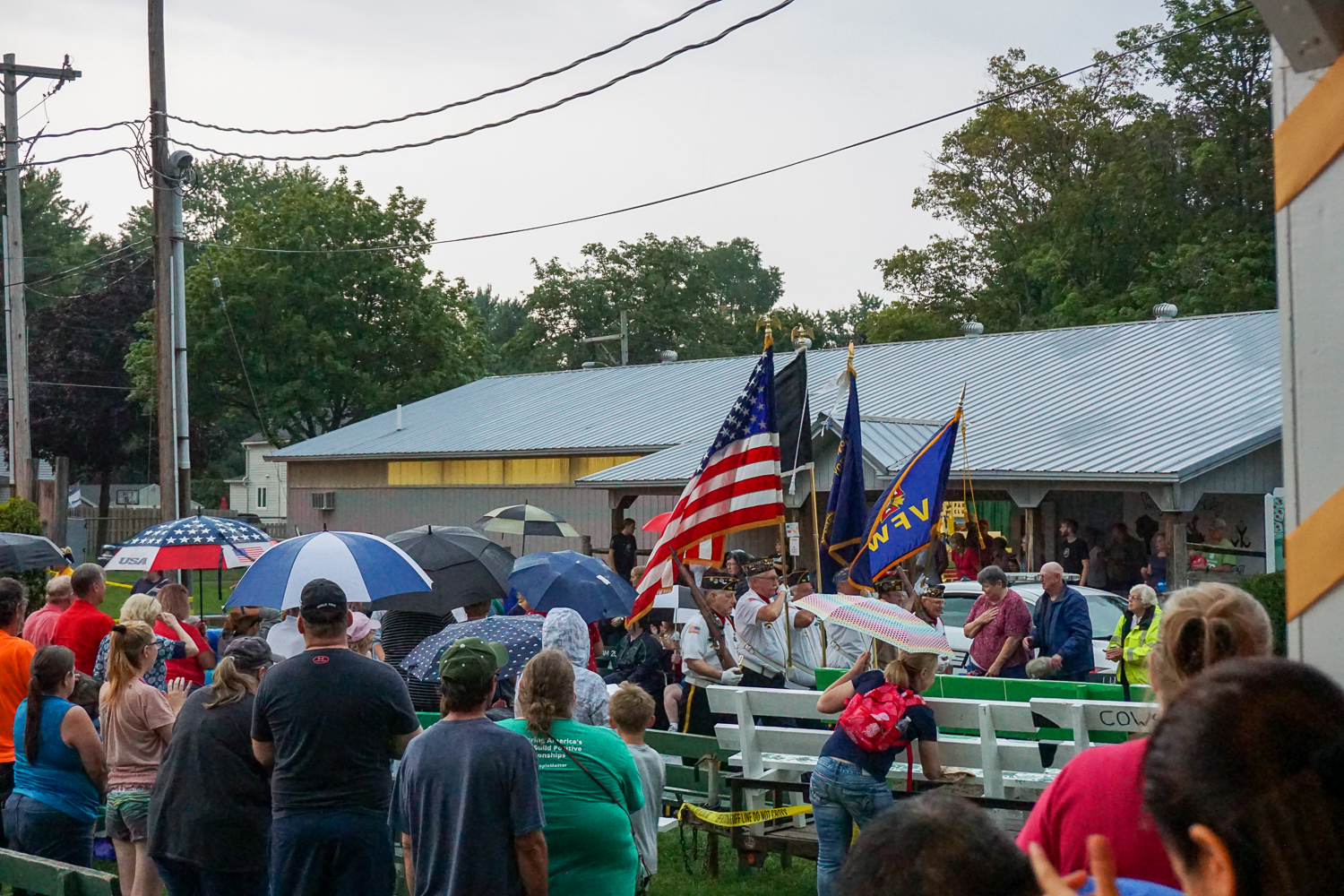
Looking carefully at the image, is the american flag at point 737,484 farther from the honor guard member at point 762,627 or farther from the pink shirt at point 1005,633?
the pink shirt at point 1005,633

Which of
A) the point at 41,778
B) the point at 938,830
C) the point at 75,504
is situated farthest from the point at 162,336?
the point at 75,504

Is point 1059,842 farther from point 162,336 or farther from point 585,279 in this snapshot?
point 585,279

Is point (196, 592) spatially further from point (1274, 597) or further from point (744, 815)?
point (744, 815)

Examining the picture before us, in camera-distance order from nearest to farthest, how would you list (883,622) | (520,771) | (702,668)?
(520,771)
(883,622)
(702,668)

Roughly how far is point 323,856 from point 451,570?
255 inches

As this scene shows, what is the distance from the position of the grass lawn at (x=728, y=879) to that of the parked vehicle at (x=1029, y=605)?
6485 mm

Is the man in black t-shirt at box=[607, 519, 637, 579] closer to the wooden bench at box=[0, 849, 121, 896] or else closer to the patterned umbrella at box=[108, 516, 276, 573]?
the patterned umbrella at box=[108, 516, 276, 573]

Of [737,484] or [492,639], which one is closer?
[492,639]

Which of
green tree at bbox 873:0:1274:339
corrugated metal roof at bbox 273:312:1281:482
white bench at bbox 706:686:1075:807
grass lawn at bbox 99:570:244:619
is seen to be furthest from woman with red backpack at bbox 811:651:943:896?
green tree at bbox 873:0:1274:339

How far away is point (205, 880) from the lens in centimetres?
600

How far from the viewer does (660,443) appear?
3028 centimetres

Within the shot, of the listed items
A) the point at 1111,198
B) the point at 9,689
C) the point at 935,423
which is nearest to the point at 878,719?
the point at 9,689

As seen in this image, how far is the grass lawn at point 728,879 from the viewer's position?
8.61 meters

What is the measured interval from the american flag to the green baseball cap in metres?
5.48
